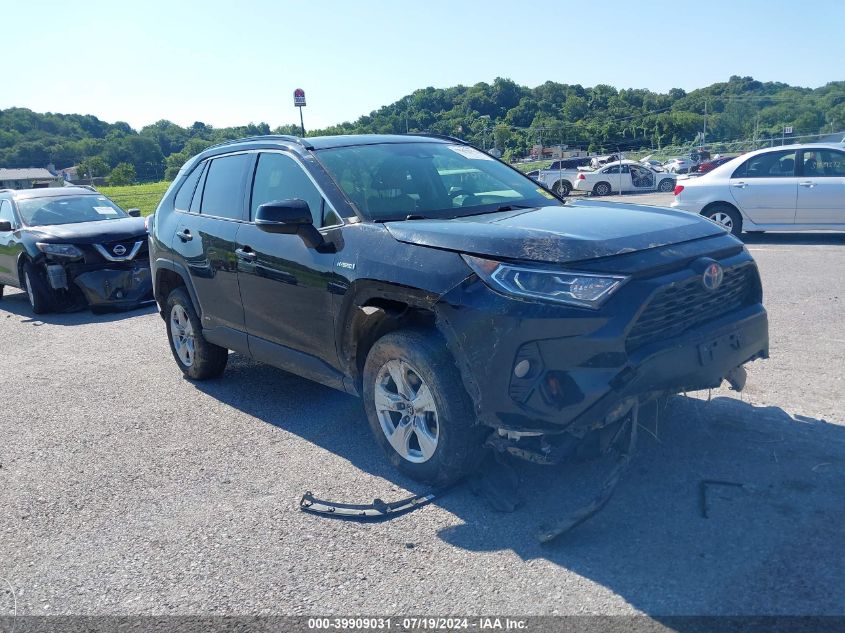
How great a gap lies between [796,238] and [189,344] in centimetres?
1068

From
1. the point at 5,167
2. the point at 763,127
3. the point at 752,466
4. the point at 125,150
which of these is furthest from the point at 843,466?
the point at 5,167

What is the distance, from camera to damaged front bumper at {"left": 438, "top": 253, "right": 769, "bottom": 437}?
11.0ft

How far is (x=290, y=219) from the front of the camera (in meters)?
4.30

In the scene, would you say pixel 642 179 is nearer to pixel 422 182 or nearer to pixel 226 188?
pixel 226 188

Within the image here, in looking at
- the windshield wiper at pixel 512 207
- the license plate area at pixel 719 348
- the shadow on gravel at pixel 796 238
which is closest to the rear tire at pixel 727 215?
the shadow on gravel at pixel 796 238

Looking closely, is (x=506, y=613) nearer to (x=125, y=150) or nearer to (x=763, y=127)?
(x=763, y=127)

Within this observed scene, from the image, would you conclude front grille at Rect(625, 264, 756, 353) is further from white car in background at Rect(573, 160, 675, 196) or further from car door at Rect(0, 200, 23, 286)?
white car in background at Rect(573, 160, 675, 196)

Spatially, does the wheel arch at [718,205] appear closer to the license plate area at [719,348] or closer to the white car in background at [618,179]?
the license plate area at [719,348]

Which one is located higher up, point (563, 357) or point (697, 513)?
point (563, 357)

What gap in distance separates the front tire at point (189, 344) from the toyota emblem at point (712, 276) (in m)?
3.83

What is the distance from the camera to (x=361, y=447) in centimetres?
473

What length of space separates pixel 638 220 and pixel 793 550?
5.68 ft

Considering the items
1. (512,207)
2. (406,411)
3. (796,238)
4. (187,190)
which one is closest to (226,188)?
(187,190)

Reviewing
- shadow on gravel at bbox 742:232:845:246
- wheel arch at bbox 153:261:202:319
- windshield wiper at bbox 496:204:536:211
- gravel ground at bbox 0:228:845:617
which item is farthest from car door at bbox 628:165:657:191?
windshield wiper at bbox 496:204:536:211
